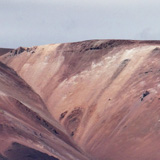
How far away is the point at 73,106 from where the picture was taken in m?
56.0

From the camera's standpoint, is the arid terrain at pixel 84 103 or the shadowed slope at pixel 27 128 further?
the arid terrain at pixel 84 103

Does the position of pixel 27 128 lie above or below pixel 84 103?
below

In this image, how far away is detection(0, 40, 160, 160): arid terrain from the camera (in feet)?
129

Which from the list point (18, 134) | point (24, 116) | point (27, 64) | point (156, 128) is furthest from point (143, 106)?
point (27, 64)

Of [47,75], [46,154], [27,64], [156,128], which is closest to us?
[46,154]

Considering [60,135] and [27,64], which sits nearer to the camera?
[60,135]

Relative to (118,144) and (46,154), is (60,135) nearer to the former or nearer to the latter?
(118,144)

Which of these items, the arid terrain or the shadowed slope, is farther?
the arid terrain

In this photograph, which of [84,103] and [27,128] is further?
[84,103]

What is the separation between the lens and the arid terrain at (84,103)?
1549 inches

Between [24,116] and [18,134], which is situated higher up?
[24,116]

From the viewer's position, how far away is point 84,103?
55.5 m

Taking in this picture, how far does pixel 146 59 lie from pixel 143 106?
9278 millimetres

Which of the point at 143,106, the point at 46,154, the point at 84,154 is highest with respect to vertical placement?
the point at 143,106
